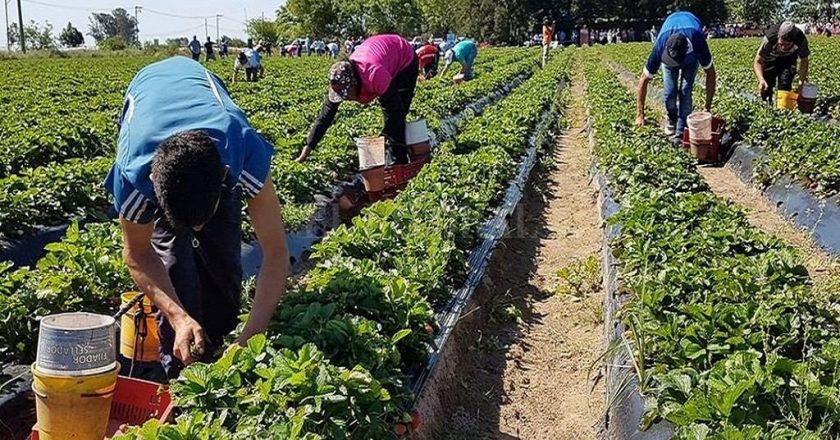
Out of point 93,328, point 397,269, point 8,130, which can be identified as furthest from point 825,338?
point 8,130

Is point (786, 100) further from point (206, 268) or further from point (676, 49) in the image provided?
point (206, 268)

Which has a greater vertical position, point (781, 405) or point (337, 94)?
point (337, 94)

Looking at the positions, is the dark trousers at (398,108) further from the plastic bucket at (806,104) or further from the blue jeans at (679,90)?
the plastic bucket at (806,104)

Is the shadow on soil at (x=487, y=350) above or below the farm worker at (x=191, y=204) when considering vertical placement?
below

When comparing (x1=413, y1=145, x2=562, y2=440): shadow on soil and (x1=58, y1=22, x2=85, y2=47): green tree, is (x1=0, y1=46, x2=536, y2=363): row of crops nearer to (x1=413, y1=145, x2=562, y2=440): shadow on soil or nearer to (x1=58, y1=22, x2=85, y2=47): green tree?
(x1=413, y1=145, x2=562, y2=440): shadow on soil

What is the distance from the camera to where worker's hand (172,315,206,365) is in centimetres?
320

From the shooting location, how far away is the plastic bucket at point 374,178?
773 cm

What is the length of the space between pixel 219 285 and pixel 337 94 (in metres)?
3.47

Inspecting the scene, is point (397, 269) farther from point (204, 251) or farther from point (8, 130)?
point (8, 130)

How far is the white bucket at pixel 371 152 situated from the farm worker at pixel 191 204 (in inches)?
145

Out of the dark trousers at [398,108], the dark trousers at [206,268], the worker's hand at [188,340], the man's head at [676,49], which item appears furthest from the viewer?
the man's head at [676,49]

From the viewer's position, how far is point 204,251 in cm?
373

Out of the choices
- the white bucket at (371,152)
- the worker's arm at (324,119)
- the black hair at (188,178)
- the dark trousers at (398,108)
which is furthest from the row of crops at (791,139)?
the black hair at (188,178)

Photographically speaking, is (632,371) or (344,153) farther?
(344,153)
